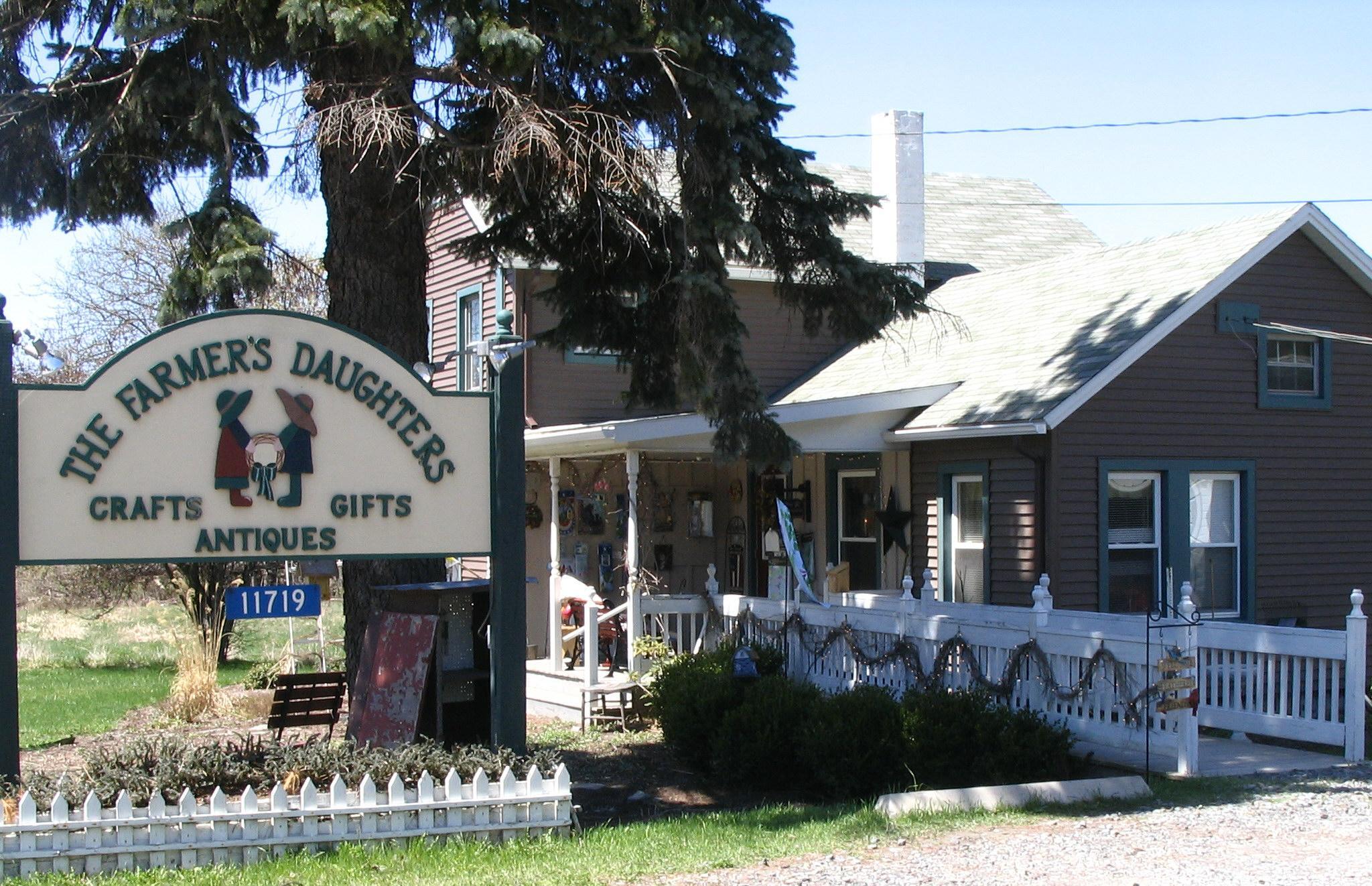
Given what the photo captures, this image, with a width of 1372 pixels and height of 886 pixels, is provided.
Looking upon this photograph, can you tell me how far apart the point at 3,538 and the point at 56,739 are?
724cm

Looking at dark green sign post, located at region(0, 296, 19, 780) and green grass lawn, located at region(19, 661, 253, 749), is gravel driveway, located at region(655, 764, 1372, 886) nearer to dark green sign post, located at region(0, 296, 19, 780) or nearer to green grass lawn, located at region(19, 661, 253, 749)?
dark green sign post, located at region(0, 296, 19, 780)

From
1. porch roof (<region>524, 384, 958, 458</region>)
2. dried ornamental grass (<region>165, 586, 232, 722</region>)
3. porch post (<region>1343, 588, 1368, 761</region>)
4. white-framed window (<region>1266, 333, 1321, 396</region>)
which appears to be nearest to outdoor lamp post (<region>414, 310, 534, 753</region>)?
porch roof (<region>524, 384, 958, 458</region>)

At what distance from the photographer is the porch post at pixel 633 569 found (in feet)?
44.4

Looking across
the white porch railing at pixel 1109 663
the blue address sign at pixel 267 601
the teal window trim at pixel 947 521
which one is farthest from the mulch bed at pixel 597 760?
the teal window trim at pixel 947 521

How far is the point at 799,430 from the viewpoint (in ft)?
47.3

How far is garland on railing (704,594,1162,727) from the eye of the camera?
963 cm

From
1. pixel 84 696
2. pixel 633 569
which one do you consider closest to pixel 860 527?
pixel 633 569

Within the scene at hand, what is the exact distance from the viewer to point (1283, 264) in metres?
14.4

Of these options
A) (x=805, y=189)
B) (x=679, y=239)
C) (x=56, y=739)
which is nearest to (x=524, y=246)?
(x=679, y=239)

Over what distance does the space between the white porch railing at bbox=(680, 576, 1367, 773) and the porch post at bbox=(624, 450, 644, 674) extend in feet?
6.40

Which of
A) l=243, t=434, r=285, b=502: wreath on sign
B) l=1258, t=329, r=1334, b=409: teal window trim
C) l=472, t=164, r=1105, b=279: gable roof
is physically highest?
l=472, t=164, r=1105, b=279: gable roof

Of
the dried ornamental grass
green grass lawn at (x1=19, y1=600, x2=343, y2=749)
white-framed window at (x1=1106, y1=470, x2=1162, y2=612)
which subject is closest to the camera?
white-framed window at (x1=1106, y1=470, x2=1162, y2=612)

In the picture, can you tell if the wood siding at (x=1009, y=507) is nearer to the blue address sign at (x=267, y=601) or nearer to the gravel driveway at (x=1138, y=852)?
the gravel driveway at (x=1138, y=852)

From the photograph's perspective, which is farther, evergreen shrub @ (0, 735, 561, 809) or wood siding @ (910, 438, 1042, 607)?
wood siding @ (910, 438, 1042, 607)
